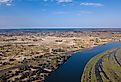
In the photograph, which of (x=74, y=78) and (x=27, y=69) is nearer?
(x=74, y=78)

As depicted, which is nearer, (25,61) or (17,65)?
(17,65)

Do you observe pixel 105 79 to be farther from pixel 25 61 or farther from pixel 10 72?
pixel 25 61

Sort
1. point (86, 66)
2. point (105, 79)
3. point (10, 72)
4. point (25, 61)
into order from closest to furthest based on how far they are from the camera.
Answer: point (105, 79) → point (10, 72) → point (86, 66) → point (25, 61)

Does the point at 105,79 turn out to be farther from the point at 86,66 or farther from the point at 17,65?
the point at 17,65

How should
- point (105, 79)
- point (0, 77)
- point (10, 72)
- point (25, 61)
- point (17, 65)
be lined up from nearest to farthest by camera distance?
point (105, 79) → point (0, 77) → point (10, 72) → point (17, 65) → point (25, 61)

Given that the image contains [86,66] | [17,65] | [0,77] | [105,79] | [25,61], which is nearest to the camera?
[105,79]

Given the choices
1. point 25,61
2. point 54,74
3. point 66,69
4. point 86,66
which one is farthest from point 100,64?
point 25,61

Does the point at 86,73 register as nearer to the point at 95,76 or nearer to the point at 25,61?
the point at 95,76

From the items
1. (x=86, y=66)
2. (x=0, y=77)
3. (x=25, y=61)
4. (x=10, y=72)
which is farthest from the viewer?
(x=25, y=61)

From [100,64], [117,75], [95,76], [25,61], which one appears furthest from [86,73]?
[25,61]
